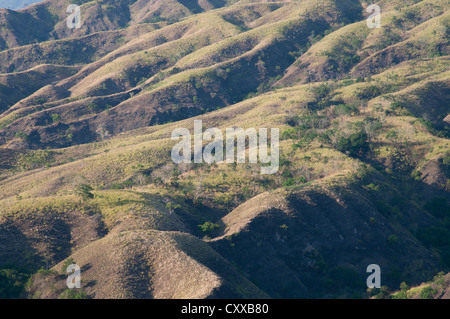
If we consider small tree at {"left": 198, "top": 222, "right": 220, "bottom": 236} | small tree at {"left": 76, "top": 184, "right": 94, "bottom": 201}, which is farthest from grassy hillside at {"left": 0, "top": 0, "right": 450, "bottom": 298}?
small tree at {"left": 76, "top": 184, "right": 94, "bottom": 201}

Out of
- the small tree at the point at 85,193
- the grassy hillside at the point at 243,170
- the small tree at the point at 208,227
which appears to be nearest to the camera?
the grassy hillside at the point at 243,170

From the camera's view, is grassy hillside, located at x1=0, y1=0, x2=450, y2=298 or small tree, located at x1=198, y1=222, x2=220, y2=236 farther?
small tree, located at x1=198, y1=222, x2=220, y2=236

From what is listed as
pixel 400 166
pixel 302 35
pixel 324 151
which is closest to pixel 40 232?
pixel 324 151

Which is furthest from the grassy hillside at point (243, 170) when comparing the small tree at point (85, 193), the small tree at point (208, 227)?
the small tree at point (85, 193)

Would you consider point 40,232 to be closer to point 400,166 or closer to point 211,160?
point 211,160

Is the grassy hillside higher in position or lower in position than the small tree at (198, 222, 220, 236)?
higher

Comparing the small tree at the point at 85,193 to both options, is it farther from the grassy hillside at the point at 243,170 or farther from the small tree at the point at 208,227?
the small tree at the point at 208,227

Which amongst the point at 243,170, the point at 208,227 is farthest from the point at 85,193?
the point at 243,170

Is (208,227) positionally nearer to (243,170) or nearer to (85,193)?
(85,193)

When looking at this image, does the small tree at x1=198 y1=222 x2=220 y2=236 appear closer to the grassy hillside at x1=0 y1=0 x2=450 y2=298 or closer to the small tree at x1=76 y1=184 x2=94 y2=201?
the grassy hillside at x1=0 y1=0 x2=450 y2=298
